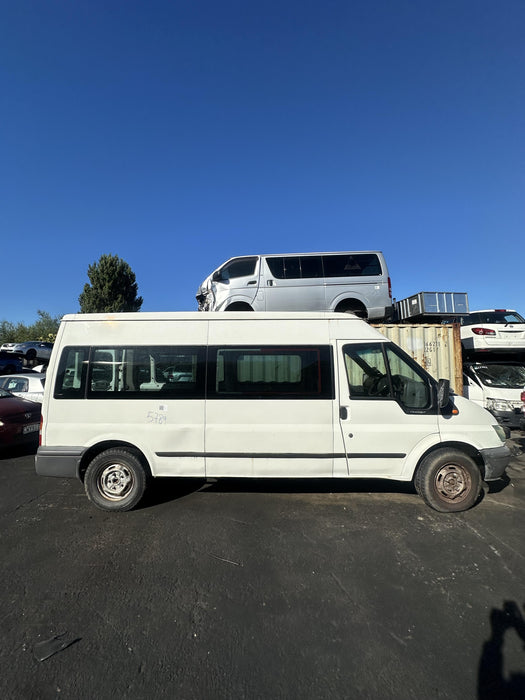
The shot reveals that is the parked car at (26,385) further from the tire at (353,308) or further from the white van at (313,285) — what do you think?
the tire at (353,308)

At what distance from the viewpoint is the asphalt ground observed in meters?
1.95

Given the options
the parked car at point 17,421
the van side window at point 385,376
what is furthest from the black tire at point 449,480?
the parked car at point 17,421

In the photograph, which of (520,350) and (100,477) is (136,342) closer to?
(100,477)

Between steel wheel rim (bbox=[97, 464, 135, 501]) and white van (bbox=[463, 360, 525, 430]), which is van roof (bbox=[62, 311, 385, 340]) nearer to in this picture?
steel wheel rim (bbox=[97, 464, 135, 501])

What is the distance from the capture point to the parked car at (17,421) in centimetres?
641

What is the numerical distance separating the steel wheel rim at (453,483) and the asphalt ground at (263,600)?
0.23 m

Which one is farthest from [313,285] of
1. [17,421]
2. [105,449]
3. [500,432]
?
[17,421]

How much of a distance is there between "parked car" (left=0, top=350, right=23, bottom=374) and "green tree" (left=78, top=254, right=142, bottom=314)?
11.0 m

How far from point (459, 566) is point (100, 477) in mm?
3995

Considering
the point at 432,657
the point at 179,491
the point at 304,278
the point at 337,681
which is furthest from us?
the point at 304,278

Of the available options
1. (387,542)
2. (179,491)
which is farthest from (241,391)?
(387,542)

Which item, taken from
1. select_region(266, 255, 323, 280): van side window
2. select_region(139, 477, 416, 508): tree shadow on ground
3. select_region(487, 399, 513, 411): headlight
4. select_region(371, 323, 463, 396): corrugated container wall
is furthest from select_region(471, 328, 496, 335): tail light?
select_region(139, 477, 416, 508): tree shadow on ground

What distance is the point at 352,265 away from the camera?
26.7ft

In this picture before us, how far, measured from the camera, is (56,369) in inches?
166
